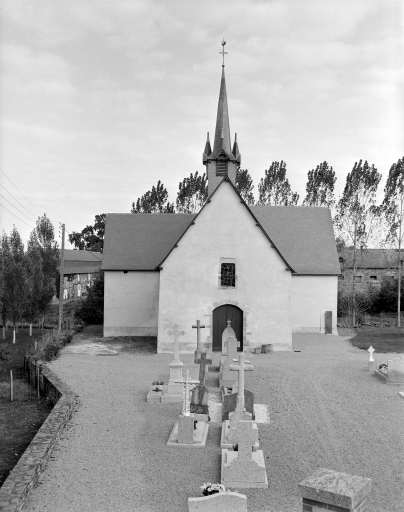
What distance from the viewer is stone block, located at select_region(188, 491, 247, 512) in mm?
7750

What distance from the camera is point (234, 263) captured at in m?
23.9

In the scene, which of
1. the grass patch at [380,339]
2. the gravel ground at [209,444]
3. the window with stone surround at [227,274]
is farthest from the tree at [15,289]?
the grass patch at [380,339]

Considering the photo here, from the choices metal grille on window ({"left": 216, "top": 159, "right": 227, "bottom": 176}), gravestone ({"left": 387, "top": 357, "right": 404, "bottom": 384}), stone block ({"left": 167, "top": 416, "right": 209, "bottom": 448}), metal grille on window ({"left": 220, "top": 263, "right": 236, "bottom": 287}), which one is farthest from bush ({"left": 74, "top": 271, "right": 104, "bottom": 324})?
stone block ({"left": 167, "top": 416, "right": 209, "bottom": 448})

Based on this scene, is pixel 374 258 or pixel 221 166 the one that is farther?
pixel 374 258

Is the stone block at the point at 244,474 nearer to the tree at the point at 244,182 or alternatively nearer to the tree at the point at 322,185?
the tree at the point at 322,185

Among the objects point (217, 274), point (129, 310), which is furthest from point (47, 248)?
point (217, 274)

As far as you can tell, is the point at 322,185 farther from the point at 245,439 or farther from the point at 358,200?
the point at 245,439

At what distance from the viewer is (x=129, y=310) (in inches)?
1142

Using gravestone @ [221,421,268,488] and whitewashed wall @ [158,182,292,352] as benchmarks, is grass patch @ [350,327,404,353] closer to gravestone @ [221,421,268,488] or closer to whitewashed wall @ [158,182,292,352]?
whitewashed wall @ [158,182,292,352]

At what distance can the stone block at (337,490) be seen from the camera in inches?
207

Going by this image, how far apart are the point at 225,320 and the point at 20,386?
9.80 meters

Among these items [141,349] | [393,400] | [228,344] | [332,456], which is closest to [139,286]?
[141,349]

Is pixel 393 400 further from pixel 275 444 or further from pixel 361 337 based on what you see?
pixel 361 337

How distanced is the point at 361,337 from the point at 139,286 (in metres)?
13.4
